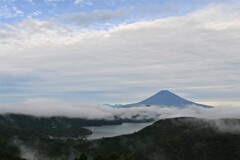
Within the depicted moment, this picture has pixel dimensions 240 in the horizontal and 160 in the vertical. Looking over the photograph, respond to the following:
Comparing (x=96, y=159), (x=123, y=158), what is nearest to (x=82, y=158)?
(x=96, y=159)

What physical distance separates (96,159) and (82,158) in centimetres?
506

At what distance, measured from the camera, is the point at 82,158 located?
430ft

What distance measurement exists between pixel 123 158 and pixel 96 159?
1006cm

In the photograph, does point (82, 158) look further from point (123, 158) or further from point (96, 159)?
point (123, 158)

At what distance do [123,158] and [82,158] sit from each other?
14.8 meters

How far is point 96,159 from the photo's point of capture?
13200 cm

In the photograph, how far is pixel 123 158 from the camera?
12950cm
